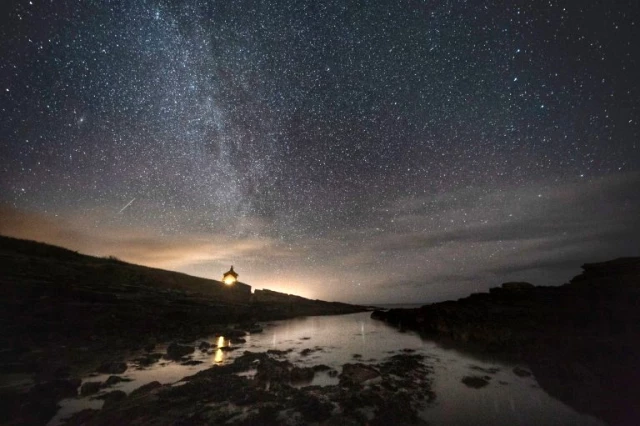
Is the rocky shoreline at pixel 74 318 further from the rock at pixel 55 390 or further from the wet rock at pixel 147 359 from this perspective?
the wet rock at pixel 147 359

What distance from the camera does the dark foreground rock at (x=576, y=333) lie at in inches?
486

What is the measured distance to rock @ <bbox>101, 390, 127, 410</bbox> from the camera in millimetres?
10691

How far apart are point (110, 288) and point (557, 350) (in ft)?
139

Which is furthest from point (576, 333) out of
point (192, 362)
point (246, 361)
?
point (192, 362)

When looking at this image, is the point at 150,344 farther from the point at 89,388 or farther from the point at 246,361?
the point at 89,388

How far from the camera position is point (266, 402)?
37.1 feet

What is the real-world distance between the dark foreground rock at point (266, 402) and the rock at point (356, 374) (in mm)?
231

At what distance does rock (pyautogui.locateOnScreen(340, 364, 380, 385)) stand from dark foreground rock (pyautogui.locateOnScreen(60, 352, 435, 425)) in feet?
0.76

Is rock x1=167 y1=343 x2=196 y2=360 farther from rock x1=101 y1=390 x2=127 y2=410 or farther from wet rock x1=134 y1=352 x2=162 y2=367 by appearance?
rock x1=101 y1=390 x2=127 y2=410

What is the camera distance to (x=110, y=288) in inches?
1326

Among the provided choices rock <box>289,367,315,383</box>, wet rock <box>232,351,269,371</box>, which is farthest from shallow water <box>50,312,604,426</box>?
wet rock <box>232,351,269,371</box>

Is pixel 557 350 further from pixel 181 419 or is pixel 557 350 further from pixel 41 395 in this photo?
pixel 41 395

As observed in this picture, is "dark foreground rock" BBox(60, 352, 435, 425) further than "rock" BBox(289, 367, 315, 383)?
No

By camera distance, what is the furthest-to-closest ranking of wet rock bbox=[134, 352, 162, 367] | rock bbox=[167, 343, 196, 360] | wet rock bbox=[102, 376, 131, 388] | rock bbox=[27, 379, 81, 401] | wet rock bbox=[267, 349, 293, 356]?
wet rock bbox=[267, 349, 293, 356] → rock bbox=[167, 343, 196, 360] → wet rock bbox=[134, 352, 162, 367] → wet rock bbox=[102, 376, 131, 388] → rock bbox=[27, 379, 81, 401]
